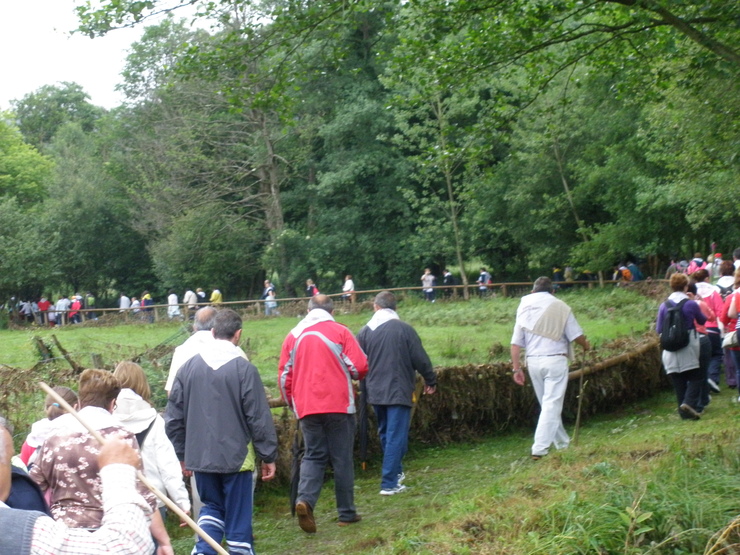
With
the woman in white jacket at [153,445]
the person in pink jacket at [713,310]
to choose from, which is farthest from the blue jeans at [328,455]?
the person in pink jacket at [713,310]

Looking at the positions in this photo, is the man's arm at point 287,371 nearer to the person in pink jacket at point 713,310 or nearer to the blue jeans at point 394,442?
the blue jeans at point 394,442

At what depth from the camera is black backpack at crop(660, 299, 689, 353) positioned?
10.2m

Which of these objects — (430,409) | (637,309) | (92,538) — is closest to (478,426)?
(430,409)

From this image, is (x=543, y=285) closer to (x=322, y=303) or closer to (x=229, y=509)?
(x=322, y=303)

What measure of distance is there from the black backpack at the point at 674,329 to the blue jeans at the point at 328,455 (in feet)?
14.4

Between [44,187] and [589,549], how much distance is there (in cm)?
5987

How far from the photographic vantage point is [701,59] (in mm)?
12414

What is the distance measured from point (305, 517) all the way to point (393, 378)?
1.84 m

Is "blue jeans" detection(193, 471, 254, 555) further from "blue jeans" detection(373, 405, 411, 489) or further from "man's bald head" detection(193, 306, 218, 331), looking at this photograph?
"blue jeans" detection(373, 405, 411, 489)

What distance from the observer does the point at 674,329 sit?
404 inches

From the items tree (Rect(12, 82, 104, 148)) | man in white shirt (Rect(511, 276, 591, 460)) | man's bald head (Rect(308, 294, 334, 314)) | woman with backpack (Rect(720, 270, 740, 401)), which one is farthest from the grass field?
tree (Rect(12, 82, 104, 148))

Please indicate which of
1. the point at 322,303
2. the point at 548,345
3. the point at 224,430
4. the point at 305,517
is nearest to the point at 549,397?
the point at 548,345

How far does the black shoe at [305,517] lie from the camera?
288 inches

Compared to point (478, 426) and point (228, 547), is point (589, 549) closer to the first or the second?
point (228, 547)
